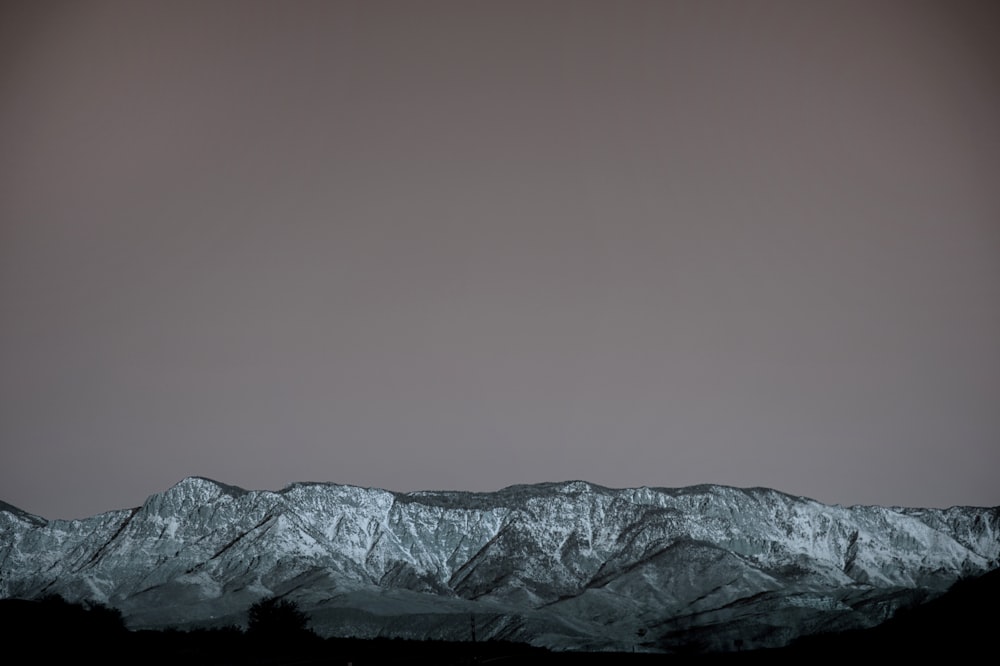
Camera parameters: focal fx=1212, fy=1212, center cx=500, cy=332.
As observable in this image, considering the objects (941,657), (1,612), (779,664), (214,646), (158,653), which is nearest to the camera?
(941,657)

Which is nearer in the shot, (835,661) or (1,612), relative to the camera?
(835,661)

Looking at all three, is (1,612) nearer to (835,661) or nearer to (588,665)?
(588,665)

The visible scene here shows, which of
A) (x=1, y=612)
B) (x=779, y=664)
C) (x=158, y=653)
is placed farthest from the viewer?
(x=158, y=653)

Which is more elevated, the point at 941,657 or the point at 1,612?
the point at 1,612

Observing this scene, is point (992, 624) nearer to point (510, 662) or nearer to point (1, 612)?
point (510, 662)

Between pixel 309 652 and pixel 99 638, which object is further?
pixel 309 652

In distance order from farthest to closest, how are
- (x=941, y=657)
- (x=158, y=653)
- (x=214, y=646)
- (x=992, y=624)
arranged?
(x=214, y=646), (x=158, y=653), (x=992, y=624), (x=941, y=657)

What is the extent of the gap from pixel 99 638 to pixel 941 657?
93742 millimetres

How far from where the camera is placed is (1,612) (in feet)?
448

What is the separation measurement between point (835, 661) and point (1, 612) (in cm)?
9051

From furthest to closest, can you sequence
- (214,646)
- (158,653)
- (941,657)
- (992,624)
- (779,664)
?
(214,646)
(158,653)
(779,664)
(992,624)
(941,657)

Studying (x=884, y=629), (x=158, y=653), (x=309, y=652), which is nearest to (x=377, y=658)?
(x=309, y=652)

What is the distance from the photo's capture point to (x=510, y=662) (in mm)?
145125

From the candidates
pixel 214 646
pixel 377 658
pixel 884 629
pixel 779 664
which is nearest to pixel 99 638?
pixel 214 646
